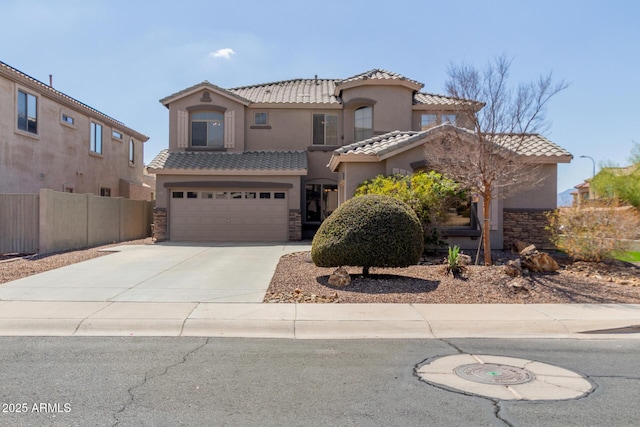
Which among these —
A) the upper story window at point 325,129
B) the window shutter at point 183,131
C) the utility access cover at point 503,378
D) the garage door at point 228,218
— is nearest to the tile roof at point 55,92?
the window shutter at point 183,131

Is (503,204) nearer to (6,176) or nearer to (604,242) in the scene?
(604,242)

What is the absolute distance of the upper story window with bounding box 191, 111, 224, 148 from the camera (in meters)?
23.8

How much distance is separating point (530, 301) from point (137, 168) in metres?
27.4

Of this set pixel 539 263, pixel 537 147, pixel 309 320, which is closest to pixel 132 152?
pixel 537 147

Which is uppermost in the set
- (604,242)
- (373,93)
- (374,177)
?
(373,93)

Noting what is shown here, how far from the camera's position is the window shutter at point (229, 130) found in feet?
77.4

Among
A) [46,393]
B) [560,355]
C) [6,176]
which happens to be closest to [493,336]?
[560,355]

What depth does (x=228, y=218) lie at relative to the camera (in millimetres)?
21812

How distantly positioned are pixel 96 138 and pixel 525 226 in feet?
69.6

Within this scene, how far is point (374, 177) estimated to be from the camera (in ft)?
55.3

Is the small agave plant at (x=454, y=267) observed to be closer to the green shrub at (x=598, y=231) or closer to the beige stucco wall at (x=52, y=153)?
the green shrub at (x=598, y=231)

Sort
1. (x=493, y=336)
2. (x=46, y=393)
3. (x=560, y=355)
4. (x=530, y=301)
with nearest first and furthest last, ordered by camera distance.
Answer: (x=46, y=393) < (x=560, y=355) < (x=493, y=336) < (x=530, y=301)

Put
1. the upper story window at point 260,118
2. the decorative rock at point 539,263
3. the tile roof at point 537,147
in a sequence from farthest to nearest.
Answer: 1. the upper story window at point 260,118
2. the tile roof at point 537,147
3. the decorative rock at point 539,263

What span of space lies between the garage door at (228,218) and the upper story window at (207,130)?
3.10m
